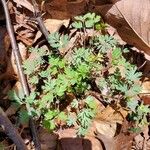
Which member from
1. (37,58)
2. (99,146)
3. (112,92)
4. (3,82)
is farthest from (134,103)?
(3,82)

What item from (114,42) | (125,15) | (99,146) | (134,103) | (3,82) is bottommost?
(99,146)

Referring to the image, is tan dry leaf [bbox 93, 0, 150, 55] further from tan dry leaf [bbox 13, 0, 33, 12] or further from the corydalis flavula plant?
tan dry leaf [bbox 13, 0, 33, 12]

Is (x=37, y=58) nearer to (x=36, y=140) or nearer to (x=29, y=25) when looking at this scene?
(x=29, y=25)

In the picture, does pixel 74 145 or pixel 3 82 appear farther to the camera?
pixel 3 82

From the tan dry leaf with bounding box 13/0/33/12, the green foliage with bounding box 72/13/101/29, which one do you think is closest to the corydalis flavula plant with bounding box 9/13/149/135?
the green foliage with bounding box 72/13/101/29

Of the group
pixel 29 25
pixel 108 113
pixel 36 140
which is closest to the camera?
pixel 36 140

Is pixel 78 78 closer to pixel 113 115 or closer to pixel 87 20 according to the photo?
pixel 113 115

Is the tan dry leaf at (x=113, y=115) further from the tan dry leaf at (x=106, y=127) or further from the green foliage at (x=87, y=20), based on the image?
the green foliage at (x=87, y=20)

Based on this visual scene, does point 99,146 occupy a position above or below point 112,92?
below
